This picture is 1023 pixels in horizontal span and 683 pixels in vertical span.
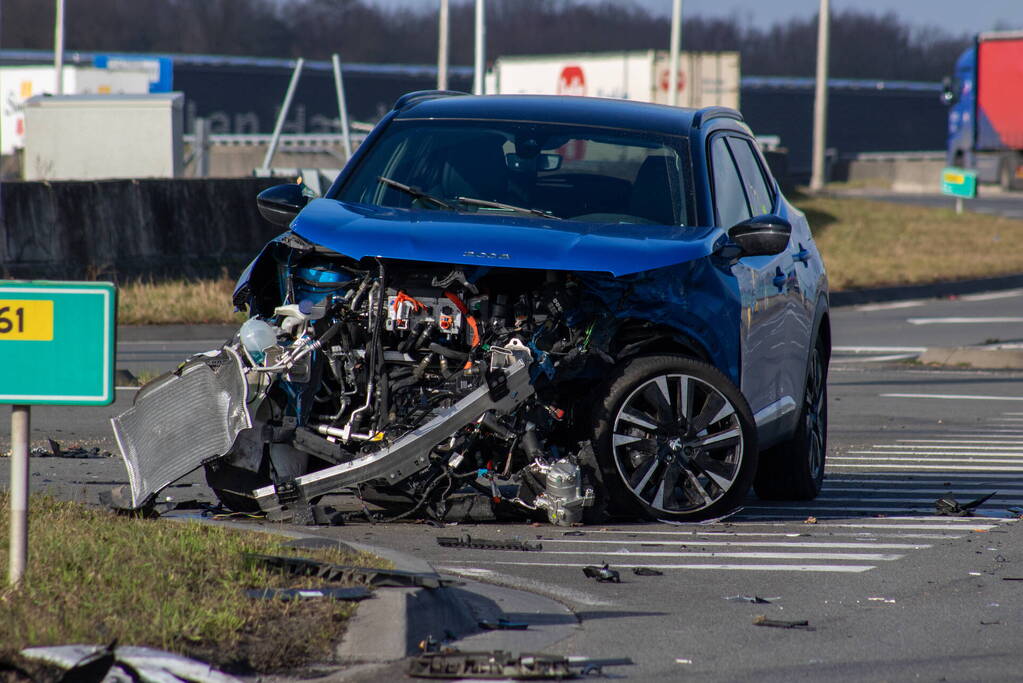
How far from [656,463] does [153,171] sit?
66.1 feet

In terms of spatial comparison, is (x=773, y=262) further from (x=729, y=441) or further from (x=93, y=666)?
(x=93, y=666)

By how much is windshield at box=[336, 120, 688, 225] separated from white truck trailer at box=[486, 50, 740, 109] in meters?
36.0

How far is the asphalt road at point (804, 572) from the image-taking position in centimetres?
509

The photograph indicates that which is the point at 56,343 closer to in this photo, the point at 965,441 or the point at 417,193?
the point at 417,193

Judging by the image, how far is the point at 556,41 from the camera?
423 feet

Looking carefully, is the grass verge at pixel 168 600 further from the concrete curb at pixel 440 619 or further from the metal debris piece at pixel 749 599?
the metal debris piece at pixel 749 599

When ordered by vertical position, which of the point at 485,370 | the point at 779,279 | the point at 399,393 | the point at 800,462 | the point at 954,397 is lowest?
the point at 954,397

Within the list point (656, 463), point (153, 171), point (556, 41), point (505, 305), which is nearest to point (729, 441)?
point (656, 463)

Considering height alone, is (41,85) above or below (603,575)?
above

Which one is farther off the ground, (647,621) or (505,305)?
(505,305)

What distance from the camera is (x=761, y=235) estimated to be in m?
7.25

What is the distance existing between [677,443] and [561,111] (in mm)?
1909

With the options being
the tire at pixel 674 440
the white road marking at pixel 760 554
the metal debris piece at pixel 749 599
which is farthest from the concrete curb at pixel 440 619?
the tire at pixel 674 440

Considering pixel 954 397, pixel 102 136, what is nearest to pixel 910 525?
pixel 954 397
